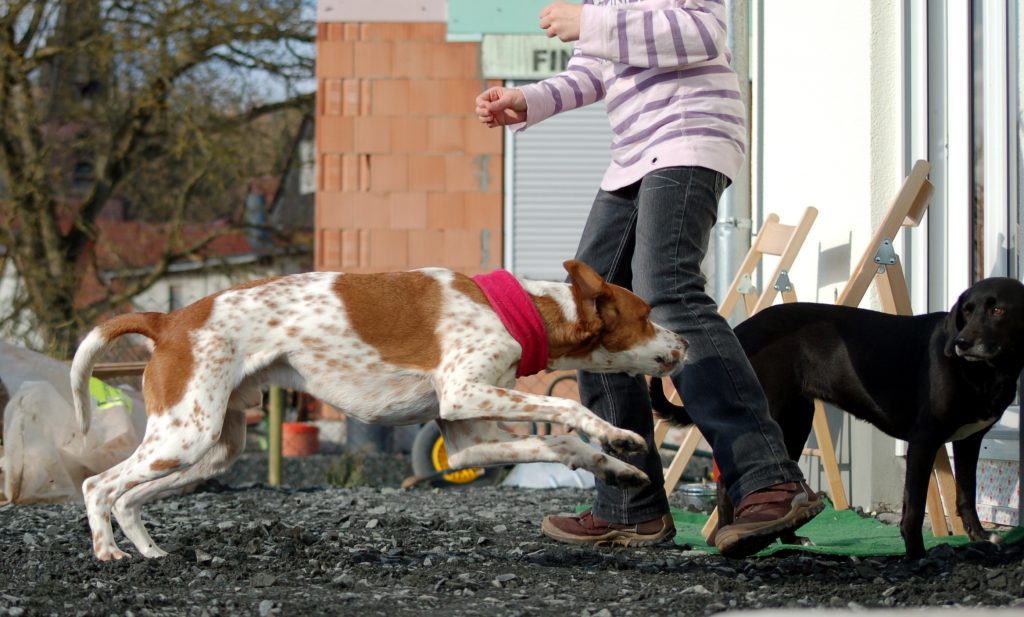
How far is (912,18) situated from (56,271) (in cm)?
1283

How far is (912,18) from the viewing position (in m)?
5.07

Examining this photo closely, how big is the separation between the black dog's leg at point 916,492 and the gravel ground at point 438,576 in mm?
98

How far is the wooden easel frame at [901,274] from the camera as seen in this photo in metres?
4.23

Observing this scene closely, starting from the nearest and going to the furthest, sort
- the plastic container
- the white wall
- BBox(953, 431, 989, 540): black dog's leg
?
1. BBox(953, 431, 989, 540): black dog's leg
2. the white wall
3. the plastic container

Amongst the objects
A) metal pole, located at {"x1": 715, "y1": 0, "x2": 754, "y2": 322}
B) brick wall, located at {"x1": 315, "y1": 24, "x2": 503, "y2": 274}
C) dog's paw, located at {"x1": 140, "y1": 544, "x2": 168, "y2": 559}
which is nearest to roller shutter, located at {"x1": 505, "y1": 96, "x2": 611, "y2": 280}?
brick wall, located at {"x1": 315, "y1": 24, "x2": 503, "y2": 274}

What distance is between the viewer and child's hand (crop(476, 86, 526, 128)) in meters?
3.93

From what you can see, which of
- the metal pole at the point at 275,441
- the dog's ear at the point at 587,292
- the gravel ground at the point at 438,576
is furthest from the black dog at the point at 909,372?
the metal pole at the point at 275,441

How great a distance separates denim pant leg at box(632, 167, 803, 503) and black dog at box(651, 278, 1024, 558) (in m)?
0.57

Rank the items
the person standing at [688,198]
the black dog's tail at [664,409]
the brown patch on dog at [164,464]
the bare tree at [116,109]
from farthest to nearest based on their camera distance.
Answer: the bare tree at [116,109], the black dog's tail at [664,409], the brown patch on dog at [164,464], the person standing at [688,198]

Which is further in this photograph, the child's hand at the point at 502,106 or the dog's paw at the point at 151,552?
the child's hand at the point at 502,106

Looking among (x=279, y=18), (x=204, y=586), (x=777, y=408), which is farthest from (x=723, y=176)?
(x=279, y=18)

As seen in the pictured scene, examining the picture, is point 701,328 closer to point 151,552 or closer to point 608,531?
point 608,531

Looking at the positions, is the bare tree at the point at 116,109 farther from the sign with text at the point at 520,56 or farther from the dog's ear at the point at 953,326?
the dog's ear at the point at 953,326

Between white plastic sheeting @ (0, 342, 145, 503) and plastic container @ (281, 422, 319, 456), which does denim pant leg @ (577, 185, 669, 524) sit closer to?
white plastic sheeting @ (0, 342, 145, 503)
